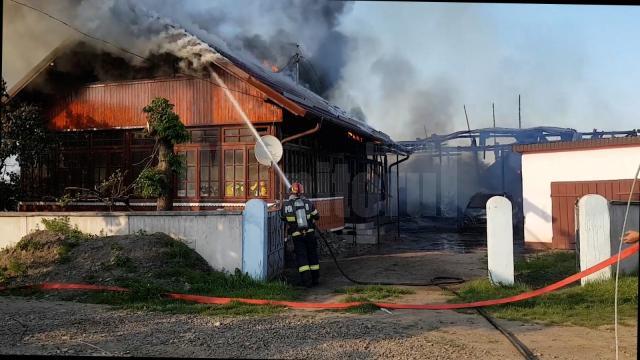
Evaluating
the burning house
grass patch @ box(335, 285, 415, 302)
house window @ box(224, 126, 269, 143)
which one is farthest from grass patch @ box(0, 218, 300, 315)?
house window @ box(224, 126, 269, 143)

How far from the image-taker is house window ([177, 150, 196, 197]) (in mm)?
12609

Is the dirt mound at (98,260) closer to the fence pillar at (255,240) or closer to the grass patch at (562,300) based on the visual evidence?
the fence pillar at (255,240)

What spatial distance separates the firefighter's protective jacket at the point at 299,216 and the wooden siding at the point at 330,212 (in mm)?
4360

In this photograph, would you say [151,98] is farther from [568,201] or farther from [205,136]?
[568,201]

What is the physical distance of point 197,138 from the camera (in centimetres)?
1259

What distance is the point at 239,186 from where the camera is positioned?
1222cm

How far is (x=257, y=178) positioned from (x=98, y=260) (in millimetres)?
4548

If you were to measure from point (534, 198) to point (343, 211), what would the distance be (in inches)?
228

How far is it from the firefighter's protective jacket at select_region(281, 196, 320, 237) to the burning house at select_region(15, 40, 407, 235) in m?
2.62

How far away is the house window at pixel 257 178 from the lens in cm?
1196

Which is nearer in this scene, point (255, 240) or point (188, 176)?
point (255, 240)

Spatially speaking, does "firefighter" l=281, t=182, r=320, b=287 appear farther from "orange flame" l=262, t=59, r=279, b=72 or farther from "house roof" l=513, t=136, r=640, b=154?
"orange flame" l=262, t=59, r=279, b=72

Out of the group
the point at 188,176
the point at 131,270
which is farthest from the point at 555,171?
the point at 131,270

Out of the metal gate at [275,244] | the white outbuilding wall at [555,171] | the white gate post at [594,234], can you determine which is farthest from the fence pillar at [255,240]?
the white outbuilding wall at [555,171]
